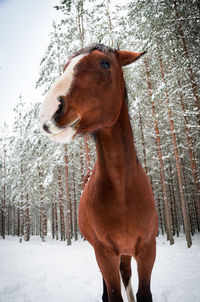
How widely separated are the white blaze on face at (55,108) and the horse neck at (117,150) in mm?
621

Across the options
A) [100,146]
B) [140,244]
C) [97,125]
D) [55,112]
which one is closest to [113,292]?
[140,244]

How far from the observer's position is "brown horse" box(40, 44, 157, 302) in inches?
58.4

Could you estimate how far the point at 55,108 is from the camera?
46.1 inches

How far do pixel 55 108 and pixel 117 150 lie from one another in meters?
0.89

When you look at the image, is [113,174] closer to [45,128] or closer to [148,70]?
[45,128]

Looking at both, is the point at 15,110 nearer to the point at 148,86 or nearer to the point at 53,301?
the point at 148,86

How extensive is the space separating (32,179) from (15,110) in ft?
38.5

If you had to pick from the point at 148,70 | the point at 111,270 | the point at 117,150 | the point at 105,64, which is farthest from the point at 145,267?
the point at 148,70

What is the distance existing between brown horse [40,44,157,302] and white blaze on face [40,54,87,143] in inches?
3.6

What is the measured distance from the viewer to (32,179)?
1631 centimetres

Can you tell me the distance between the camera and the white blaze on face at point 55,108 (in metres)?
1.18

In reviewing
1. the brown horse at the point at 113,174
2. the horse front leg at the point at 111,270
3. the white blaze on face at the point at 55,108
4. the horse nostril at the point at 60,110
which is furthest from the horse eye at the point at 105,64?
the horse front leg at the point at 111,270

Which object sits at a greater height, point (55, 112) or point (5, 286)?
point (55, 112)

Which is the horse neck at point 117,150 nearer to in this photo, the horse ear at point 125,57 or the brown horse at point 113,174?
the brown horse at point 113,174
